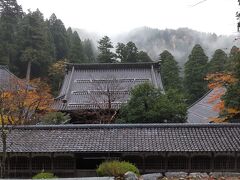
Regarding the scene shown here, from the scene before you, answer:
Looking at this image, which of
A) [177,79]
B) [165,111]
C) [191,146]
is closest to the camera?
[191,146]

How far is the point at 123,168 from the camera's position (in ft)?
40.0

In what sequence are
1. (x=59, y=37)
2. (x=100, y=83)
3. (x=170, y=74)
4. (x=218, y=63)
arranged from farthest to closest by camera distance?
(x=59, y=37)
(x=170, y=74)
(x=218, y=63)
(x=100, y=83)

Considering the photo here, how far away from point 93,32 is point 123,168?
12875 centimetres

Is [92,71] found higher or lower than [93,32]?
lower

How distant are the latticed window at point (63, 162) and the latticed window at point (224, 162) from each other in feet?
25.1

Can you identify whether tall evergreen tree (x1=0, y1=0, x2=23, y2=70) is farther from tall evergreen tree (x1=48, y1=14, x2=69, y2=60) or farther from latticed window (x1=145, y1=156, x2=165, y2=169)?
latticed window (x1=145, y1=156, x2=165, y2=169)

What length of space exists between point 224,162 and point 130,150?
5.00 meters

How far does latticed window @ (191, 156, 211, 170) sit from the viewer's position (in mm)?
18375

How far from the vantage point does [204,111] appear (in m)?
35.6

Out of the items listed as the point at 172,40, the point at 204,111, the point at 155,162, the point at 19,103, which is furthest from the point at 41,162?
the point at 172,40

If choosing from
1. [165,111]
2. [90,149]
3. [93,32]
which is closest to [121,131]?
[90,149]

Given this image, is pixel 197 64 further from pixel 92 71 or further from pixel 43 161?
pixel 43 161

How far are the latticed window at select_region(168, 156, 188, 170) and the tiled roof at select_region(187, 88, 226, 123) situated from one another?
506 inches

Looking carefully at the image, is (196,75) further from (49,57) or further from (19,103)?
(19,103)
